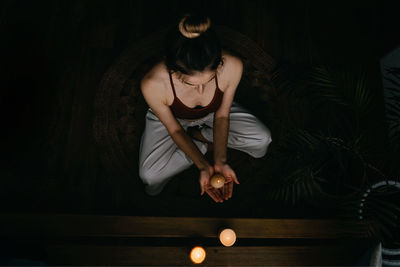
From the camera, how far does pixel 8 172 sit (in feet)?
5.02

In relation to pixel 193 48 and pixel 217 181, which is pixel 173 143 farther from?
pixel 193 48

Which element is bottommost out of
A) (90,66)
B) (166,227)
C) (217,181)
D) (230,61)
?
(166,227)

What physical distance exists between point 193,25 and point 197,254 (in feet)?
2.89

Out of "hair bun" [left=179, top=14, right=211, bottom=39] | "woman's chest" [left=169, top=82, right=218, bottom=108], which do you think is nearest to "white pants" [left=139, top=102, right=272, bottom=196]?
"woman's chest" [left=169, top=82, right=218, bottom=108]

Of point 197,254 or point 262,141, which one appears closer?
point 197,254

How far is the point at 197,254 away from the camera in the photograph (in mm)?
1033

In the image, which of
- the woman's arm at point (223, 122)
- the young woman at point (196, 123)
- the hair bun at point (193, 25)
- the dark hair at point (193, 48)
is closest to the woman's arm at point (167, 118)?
the young woman at point (196, 123)

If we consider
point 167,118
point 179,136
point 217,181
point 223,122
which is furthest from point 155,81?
point 217,181

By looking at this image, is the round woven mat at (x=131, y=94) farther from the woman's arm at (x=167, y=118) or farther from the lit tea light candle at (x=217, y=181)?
the lit tea light candle at (x=217, y=181)

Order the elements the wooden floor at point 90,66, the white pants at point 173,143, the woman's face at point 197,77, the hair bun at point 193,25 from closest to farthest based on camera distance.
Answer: the hair bun at point 193,25, the woman's face at point 197,77, the white pants at point 173,143, the wooden floor at point 90,66

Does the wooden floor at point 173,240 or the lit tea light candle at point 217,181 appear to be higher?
the lit tea light candle at point 217,181

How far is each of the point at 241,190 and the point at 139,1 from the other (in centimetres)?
149

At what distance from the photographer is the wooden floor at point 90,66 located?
1543 millimetres

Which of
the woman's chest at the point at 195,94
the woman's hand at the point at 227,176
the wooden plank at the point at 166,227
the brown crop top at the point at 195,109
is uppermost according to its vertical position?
the woman's chest at the point at 195,94
